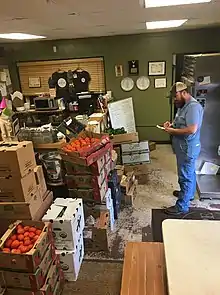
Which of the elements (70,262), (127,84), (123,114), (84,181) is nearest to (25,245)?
(70,262)

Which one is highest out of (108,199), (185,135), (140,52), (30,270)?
(140,52)

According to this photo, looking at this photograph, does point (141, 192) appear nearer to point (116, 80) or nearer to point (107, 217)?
point (107, 217)

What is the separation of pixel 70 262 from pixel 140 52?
4635 millimetres

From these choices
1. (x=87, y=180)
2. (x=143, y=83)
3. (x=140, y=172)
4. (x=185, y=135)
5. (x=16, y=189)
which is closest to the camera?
(x=16, y=189)

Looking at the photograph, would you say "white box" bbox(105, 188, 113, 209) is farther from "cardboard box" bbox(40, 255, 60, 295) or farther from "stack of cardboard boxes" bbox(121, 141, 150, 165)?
"stack of cardboard boxes" bbox(121, 141, 150, 165)

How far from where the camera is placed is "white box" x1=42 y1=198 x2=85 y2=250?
2.46 m

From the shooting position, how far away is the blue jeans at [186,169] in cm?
328

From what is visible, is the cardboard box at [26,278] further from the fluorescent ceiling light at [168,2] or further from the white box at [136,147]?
the white box at [136,147]

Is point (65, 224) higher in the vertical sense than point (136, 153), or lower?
higher

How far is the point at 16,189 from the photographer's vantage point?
2344 mm

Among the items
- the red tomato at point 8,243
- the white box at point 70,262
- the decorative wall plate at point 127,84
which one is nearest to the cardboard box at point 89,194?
the white box at point 70,262

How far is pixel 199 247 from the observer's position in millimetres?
1640

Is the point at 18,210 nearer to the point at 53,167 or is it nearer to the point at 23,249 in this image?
the point at 23,249

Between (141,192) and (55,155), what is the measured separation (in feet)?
5.54
